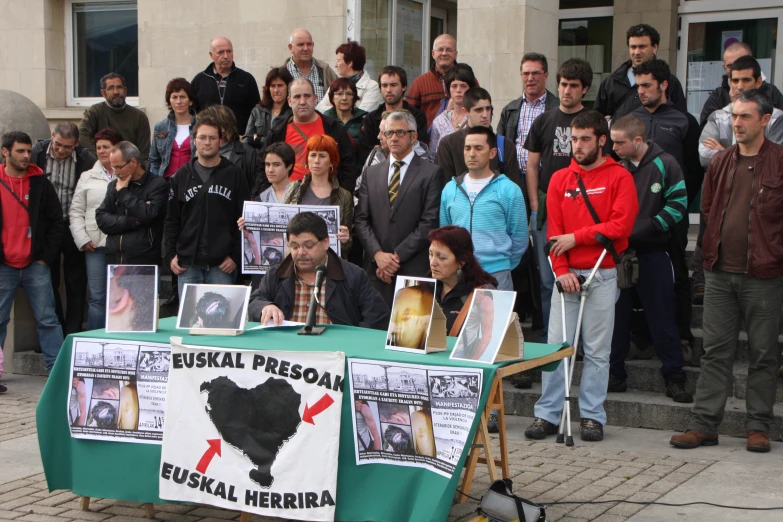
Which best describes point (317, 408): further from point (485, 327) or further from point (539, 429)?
point (539, 429)

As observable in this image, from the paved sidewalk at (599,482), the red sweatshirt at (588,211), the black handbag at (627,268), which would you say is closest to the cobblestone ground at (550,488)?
the paved sidewalk at (599,482)

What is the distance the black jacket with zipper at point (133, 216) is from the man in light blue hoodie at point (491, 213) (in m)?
2.91

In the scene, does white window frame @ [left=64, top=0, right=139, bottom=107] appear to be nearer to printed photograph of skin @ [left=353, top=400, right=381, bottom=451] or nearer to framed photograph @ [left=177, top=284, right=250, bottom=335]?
framed photograph @ [left=177, top=284, right=250, bottom=335]

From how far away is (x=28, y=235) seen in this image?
379 inches

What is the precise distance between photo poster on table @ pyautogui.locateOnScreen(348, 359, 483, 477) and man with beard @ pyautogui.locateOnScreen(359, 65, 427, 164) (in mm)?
4382

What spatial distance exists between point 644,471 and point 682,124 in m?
3.12

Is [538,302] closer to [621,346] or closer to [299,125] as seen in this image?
[621,346]

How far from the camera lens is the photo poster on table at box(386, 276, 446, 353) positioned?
5.39 meters

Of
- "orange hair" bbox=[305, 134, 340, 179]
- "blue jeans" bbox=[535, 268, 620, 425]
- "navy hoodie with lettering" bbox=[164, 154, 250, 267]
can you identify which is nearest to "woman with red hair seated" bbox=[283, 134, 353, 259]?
"orange hair" bbox=[305, 134, 340, 179]

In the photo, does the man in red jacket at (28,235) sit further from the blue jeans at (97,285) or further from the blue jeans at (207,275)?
the blue jeans at (207,275)

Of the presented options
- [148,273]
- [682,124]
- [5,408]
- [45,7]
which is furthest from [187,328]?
[45,7]

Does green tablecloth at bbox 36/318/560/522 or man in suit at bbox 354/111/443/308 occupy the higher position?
man in suit at bbox 354/111/443/308

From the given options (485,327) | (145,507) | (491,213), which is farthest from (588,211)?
(145,507)

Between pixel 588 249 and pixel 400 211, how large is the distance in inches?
64.1
